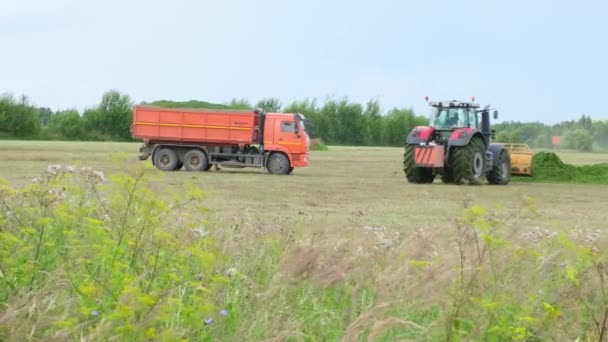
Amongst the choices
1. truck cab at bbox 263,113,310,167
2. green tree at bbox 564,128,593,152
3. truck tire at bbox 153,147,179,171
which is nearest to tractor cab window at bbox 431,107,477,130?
truck cab at bbox 263,113,310,167

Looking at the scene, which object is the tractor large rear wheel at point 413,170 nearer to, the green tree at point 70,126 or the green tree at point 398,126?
the green tree at point 70,126

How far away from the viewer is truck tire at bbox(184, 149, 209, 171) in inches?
1171

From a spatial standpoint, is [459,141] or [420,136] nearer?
[459,141]

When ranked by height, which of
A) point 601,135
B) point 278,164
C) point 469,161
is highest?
point 601,135

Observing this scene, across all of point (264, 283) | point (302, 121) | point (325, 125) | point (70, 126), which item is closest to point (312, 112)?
point (325, 125)

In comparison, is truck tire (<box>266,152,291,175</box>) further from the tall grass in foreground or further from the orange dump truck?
the tall grass in foreground

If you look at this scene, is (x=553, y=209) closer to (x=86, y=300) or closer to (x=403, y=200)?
(x=403, y=200)

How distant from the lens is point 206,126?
29.7m

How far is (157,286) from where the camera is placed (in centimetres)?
584

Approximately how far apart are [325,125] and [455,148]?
6537cm

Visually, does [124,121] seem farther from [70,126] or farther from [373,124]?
[373,124]

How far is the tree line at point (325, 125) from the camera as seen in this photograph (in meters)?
74.0

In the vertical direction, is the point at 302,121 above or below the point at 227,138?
above

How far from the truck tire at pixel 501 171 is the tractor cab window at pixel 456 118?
5.43 feet
